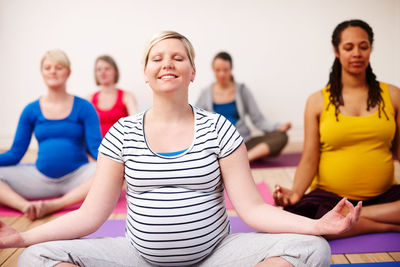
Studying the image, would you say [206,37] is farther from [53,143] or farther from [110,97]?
[53,143]

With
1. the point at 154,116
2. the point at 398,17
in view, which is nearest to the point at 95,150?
the point at 154,116

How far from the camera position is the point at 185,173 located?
4.20 feet

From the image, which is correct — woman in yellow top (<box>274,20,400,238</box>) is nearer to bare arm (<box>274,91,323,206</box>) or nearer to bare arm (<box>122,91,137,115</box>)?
bare arm (<box>274,91,323,206</box>)

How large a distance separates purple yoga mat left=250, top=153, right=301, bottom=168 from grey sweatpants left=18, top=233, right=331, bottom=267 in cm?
240

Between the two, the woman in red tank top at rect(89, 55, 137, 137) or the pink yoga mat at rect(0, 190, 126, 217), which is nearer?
the pink yoga mat at rect(0, 190, 126, 217)

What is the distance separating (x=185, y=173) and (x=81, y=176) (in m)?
1.62

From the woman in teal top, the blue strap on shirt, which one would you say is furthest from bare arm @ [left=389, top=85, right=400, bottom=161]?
the blue strap on shirt

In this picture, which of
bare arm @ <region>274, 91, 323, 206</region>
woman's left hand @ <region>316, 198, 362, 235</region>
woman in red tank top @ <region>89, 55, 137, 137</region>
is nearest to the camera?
woman's left hand @ <region>316, 198, 362, 235</region>

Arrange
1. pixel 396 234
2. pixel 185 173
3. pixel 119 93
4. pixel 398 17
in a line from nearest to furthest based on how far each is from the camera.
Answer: pixel 185 173
pixel 396 234
pixel 119 93
pixel 398 17

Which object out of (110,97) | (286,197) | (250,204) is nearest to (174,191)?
(250,204)

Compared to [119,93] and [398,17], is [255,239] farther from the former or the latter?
[398,17]

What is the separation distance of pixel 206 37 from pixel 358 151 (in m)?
3.40

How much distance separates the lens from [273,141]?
12.5 feet

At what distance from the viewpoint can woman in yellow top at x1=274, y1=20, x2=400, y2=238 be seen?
2.00m
